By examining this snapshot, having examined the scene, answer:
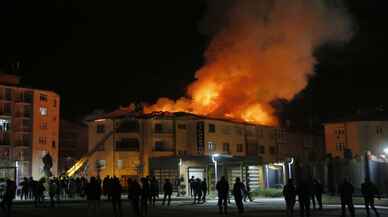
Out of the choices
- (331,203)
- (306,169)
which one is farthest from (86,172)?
(331,203)

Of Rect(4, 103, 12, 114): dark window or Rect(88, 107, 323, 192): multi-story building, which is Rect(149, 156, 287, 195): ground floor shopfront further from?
Rect(4, 103, 12, 114): dark window

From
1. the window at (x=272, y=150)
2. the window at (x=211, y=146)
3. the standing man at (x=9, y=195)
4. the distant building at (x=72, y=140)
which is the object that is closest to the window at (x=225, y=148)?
the window at (x=211, y=146)

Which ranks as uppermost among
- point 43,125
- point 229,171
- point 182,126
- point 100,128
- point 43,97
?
point 43,97

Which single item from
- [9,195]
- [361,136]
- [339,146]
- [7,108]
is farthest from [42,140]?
[9,195]

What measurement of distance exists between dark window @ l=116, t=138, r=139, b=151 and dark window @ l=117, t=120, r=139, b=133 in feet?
4.11

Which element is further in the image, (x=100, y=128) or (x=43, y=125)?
(x=43, y=125)

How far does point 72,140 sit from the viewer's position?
100625 mm

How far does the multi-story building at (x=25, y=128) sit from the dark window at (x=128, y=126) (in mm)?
17498

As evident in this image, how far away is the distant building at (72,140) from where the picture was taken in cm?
9906

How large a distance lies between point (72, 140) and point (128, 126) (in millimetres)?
30020

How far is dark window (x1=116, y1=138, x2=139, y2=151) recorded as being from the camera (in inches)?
2847

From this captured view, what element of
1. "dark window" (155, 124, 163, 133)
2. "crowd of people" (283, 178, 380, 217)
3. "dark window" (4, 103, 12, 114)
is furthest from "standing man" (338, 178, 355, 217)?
"dark window" (4, 103, 12, 114)

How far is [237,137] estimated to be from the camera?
79.9 m

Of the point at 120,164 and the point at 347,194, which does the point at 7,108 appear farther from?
the point at 347,194
